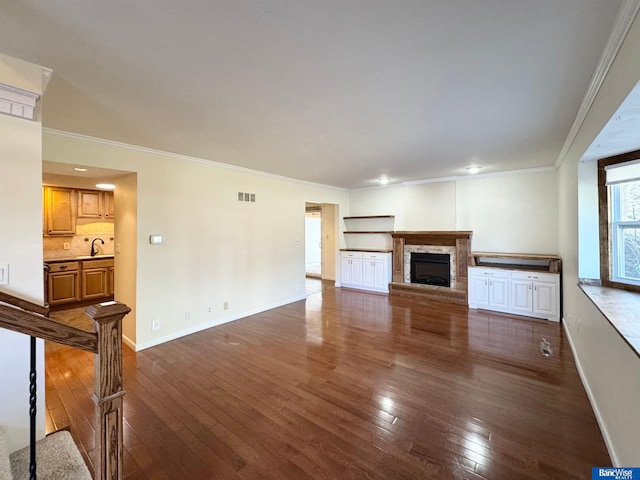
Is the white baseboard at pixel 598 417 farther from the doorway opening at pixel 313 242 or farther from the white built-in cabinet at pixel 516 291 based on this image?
the doorway opening at pixel 313 242

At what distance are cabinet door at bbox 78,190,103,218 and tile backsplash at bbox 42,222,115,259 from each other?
29 centimetres

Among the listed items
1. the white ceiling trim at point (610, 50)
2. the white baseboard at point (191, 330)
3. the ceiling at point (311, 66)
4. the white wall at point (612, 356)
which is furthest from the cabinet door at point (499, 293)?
the white baseboard at point (191, 330)

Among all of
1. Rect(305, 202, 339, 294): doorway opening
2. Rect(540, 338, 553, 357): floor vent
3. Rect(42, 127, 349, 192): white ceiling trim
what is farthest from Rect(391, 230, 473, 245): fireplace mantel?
Rect(42, 127, 349, 192): white ceiling trim

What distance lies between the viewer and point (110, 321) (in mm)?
1213

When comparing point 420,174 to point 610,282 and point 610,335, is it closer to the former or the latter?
point 610,282

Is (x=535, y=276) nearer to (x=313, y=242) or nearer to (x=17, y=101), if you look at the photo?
(x=17, y=101)

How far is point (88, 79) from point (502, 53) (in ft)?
9.32

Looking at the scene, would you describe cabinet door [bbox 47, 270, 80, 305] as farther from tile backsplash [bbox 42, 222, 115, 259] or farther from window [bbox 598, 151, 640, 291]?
window [bbox 598, 151, 640, 291]

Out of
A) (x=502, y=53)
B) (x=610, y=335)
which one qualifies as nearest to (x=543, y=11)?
(x=502, y=53)

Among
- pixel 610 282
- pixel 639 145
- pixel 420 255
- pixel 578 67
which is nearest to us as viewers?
pixel 578 67

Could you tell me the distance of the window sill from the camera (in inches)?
61.8

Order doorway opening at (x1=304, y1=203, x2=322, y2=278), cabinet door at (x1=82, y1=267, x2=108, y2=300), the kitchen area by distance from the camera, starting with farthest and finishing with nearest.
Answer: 1. doorway opening at (x1=304, y1=203, x2=322, y2=278)
2. cabinet door at (x1=82, y1=267, x2=108, y2=300)
3. the kitchen area

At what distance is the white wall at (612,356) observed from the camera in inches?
57.3

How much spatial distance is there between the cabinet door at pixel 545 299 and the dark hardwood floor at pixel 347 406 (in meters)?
0.72
